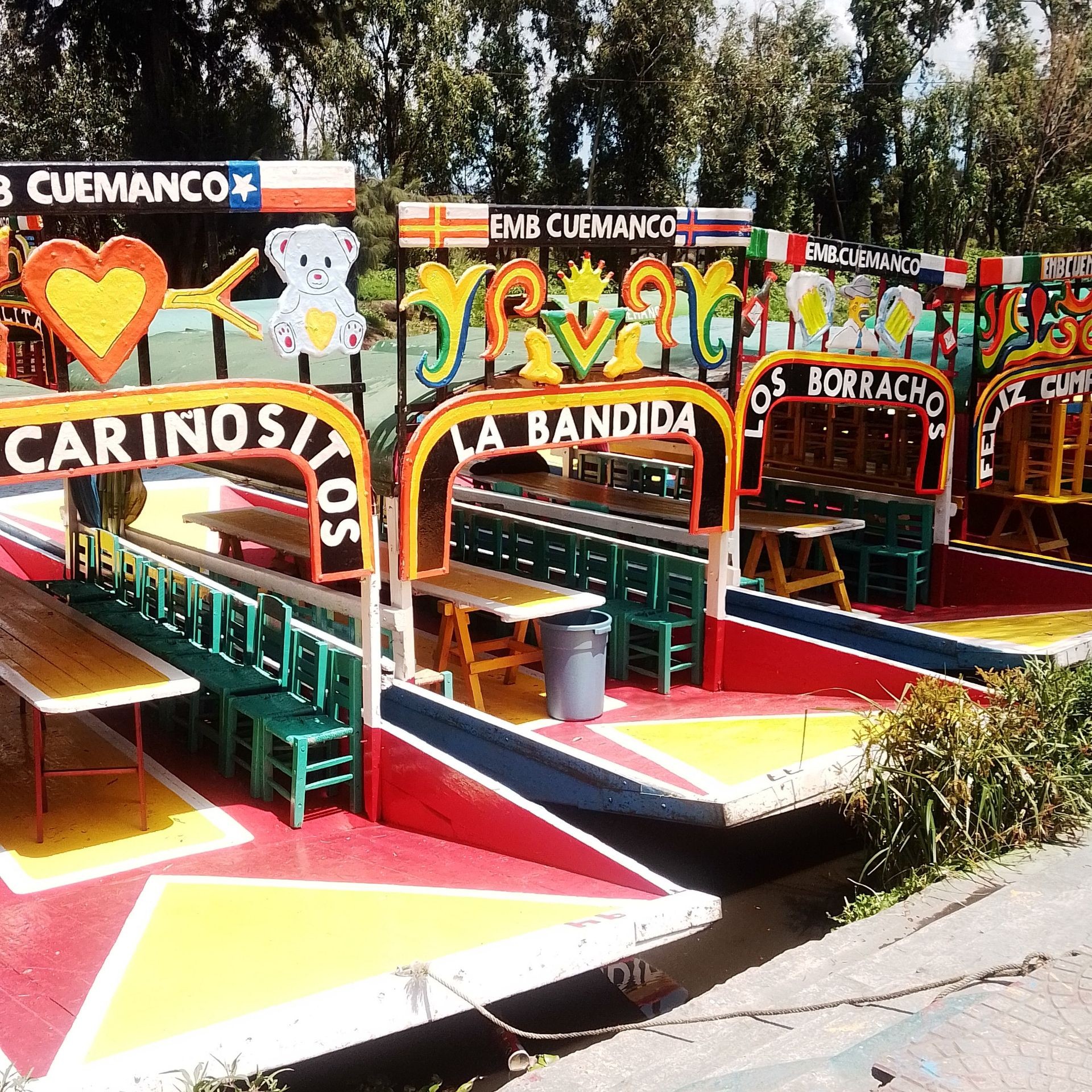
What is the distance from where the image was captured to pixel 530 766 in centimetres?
781

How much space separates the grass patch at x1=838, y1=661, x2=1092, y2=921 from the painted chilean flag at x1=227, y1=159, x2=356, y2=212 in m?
4.33

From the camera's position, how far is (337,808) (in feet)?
25.8

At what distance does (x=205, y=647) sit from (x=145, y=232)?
73.8 feet

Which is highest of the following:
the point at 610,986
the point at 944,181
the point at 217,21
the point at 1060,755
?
the point at 217,21

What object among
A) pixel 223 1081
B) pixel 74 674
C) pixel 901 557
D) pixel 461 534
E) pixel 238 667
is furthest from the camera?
pixel 901 557

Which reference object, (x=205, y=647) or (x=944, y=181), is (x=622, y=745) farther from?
(x=944, y=181)

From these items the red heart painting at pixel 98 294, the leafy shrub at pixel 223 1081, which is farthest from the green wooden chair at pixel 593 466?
the leafy shrub at pixel 223 1081

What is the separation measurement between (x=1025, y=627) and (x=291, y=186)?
669 cm

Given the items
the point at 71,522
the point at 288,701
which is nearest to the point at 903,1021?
the point at 288,701

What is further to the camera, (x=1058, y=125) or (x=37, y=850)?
(x=1058, y=125)

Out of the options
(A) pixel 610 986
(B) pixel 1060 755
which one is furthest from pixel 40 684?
(B) pixel 1060 755

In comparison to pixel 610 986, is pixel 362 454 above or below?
above

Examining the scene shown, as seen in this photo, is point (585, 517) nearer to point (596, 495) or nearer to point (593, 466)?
point (596, 495)

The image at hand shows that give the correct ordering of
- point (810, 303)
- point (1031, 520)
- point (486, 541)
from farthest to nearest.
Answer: point (1031, 520) < point (486, 541) < point (810, 303)
